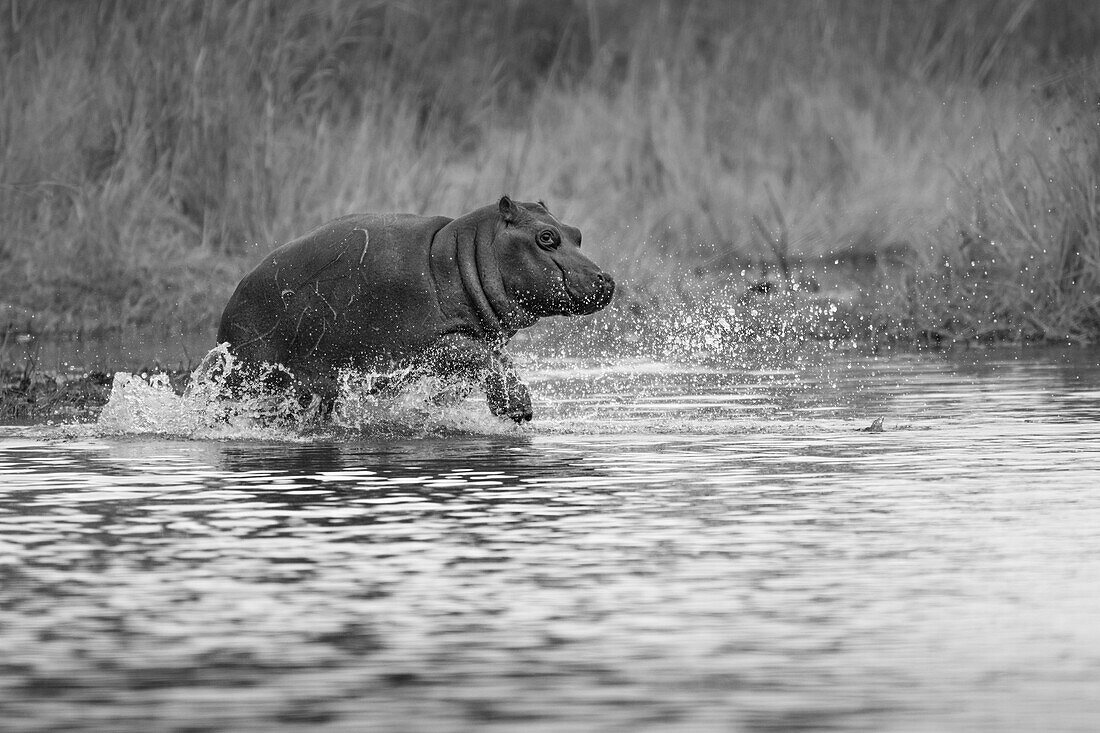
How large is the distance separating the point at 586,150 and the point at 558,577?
12109mm

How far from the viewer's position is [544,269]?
27.7ft

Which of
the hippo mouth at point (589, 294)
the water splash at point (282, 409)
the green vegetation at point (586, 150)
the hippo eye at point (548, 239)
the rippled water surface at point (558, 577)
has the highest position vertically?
the green vegetation at point (586, 150)

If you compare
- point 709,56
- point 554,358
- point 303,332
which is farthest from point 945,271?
point 709,56

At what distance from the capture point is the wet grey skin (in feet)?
27.5

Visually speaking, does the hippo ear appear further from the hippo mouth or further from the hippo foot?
the hippo foot

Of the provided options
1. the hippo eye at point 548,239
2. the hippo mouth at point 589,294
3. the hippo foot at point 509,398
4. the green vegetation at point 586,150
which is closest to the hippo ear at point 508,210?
the hippo eye at point 548,239

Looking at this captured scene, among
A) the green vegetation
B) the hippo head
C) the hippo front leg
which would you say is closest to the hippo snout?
the hippo head

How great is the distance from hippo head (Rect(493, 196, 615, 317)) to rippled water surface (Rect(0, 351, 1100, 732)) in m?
0.52

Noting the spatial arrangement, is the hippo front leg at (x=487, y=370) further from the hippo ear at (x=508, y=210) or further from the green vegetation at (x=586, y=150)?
the green vegetation at (x=586, y=150)

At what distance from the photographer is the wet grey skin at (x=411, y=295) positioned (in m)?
8.38

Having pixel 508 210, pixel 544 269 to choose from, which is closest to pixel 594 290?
pixel 544 269

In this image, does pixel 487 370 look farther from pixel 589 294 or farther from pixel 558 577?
pixel 558 577

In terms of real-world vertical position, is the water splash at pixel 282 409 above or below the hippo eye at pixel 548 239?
below

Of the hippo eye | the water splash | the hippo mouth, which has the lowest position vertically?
the water splash
